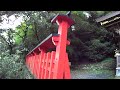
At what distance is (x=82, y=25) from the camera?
8.19 feet

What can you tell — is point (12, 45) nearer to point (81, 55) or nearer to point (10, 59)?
point (10, 59)

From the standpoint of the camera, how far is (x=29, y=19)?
2508 mm

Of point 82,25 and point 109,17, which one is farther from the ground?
point 109,17
